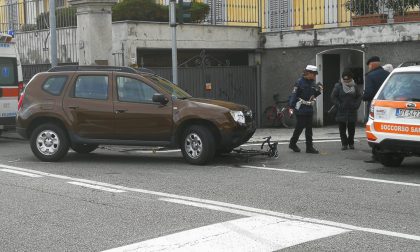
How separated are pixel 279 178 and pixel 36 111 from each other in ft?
15.3

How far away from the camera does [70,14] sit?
18625 millimetres

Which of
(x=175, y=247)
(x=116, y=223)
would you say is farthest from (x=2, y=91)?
(x=175, y=247)

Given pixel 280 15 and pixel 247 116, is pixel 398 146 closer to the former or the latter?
pixel 247 116

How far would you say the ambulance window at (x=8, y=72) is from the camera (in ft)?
49.2

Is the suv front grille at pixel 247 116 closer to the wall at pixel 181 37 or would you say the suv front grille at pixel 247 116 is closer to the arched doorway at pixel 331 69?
the wall at pixel 181 37

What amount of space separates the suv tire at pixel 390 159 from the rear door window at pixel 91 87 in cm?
484

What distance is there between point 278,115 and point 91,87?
29.1ft

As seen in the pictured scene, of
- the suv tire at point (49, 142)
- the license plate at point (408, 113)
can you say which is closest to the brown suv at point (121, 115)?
the suv tire at point (49, 142)

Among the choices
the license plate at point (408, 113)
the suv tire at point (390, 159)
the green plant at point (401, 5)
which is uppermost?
the green plant at point (401, 5)

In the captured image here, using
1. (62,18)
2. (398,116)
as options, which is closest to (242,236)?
(398,116)

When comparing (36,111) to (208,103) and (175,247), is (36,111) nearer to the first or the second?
(208,103)

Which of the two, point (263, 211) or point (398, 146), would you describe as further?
point (398, 146)

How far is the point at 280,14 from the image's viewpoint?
63.3ft

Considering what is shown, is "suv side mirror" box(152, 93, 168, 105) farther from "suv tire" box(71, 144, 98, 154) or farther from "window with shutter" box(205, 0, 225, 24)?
"window with shutter" box(205, 0, 225, 24)
